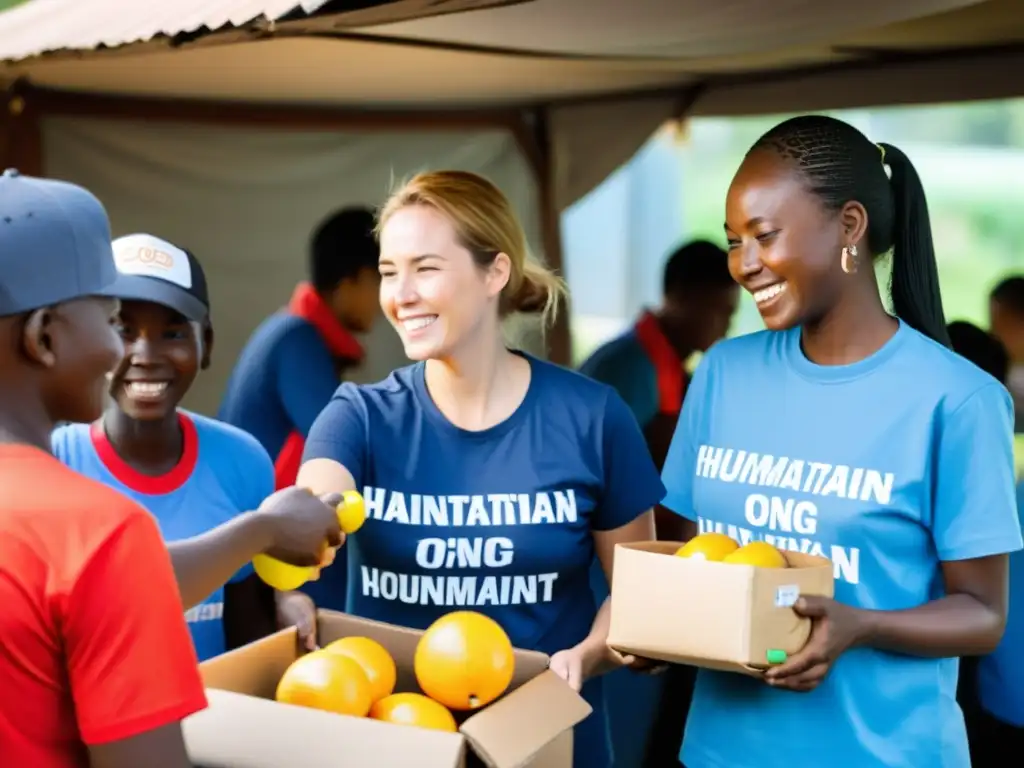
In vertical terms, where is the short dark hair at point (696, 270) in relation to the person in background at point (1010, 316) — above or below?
above

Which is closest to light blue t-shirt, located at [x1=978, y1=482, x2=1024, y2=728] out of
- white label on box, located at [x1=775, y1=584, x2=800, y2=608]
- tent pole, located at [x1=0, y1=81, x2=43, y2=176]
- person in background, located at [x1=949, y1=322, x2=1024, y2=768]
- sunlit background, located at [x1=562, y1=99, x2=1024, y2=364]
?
person in background, located at [x1=949, y1=322, x2=1024, y2=768]

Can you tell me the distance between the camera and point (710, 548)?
200 cm

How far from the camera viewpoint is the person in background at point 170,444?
2691 millimetres

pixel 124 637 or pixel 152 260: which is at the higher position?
pixel 152 260

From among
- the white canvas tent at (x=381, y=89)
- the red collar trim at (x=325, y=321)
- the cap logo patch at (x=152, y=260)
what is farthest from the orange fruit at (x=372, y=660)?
the red collar trim at (x=325, y=321)

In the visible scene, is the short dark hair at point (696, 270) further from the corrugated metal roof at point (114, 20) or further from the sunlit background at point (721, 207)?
the corrugated metal roof at point (114, 20)

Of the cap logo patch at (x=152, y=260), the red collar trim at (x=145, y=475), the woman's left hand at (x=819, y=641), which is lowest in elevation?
the woman's left hand at (x=819, y=641)

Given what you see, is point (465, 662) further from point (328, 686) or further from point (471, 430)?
point (471, 430)

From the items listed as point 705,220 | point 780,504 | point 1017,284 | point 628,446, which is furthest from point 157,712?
point 705,220

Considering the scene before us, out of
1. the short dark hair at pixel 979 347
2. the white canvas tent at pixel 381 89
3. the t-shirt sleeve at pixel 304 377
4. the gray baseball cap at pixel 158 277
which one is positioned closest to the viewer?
the gray baseball cap at pixel 158 277

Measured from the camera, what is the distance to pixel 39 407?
1.47 m

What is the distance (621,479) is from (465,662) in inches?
21.7

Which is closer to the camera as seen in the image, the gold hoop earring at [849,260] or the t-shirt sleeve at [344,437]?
the gold hoop earring at [849,260]

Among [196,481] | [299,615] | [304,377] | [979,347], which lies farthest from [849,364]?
[304,377]
